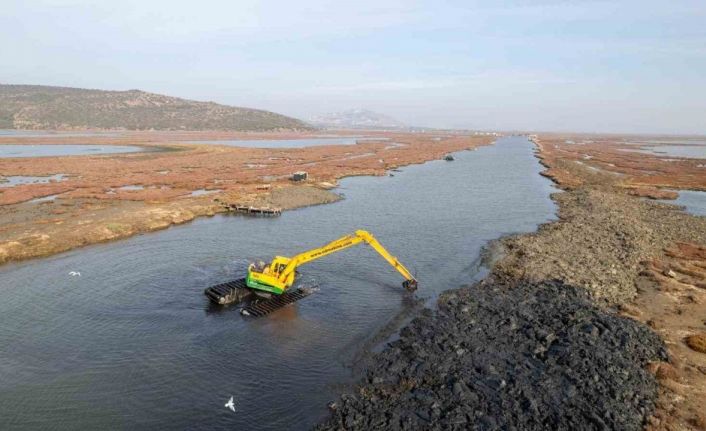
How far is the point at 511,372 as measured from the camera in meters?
20.8

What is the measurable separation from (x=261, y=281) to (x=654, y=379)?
71.7ft

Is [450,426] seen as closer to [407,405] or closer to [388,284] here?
[407,405]

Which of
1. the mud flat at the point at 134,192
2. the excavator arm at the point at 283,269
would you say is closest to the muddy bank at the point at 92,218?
the mud flat at the point at 134,192

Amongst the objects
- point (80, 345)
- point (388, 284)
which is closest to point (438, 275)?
point (388, 284)

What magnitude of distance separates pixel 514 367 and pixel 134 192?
202 feet

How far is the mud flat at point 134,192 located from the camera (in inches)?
1738

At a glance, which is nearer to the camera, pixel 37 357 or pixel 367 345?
pixel 37 357

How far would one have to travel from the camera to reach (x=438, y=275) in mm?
35469

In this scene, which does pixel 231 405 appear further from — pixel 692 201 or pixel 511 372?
pixel 692 201

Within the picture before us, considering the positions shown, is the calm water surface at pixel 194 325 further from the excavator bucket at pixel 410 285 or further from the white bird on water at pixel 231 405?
the excavator bucket at pixel 410 285

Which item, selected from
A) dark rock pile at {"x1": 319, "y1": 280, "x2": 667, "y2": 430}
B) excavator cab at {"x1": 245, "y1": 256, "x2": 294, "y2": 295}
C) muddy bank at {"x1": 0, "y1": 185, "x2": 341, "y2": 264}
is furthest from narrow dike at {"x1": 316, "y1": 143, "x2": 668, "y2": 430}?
muddy bank at {"x1": 0, "y1": 185, "x2": 341, "y2": 264}

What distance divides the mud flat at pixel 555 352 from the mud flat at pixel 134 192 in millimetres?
33915

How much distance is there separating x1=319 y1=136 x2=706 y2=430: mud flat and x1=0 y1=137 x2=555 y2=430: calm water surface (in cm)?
303

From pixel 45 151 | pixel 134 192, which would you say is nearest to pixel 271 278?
pixel 134 192
